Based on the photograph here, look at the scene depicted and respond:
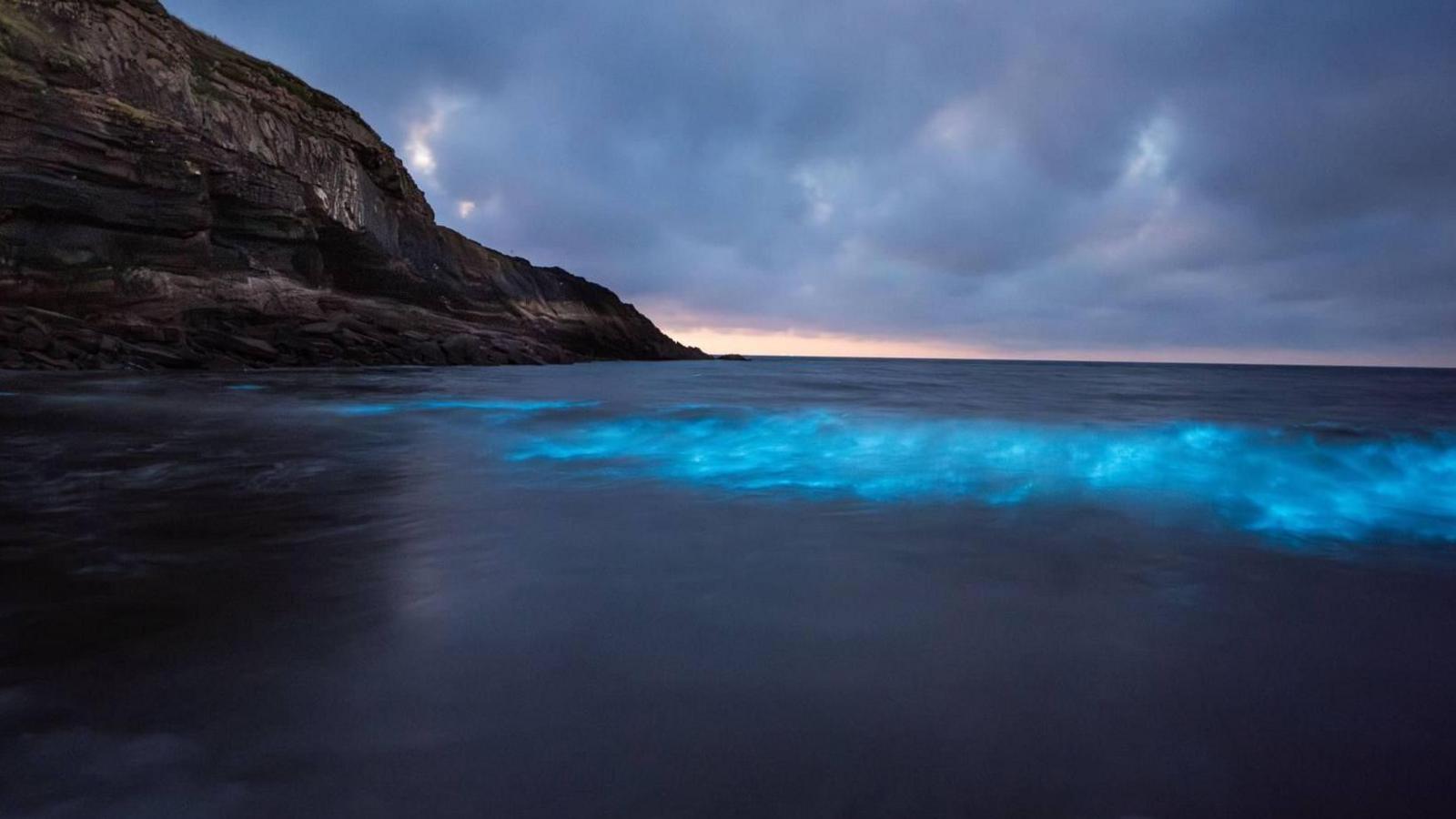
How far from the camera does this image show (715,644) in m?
2.54

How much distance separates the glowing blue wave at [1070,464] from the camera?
5.43 m

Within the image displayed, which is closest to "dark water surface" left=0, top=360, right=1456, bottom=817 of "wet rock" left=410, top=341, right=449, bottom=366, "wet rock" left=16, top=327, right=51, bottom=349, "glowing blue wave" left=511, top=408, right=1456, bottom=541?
"glowing blue wave" left=511, top=408, right=1456, bottom=541

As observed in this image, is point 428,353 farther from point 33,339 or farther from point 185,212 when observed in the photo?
point 33,339

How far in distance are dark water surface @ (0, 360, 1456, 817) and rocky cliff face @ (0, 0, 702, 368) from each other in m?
18.1

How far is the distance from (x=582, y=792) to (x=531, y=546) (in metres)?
2.49

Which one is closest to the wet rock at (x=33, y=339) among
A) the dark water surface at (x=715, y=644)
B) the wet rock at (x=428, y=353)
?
the wet rock at (x=428, y=353)

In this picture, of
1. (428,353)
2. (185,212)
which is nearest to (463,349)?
(428,353)

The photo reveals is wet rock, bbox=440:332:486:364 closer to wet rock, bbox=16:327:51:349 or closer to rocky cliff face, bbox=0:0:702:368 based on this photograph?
rocky cliff face, bbox=0:0:702:368

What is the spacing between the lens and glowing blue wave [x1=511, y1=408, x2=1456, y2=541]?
543 centimetres

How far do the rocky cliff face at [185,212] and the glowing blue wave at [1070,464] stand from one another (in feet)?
63.7

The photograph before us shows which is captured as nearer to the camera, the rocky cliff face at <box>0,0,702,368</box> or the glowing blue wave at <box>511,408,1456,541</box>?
the glowing blue wave at <box>511,408,1456,541</box>

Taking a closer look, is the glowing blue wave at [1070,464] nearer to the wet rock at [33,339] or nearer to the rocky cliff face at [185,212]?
the wet rock at [33,339]

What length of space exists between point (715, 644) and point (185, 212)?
2714 centimetres

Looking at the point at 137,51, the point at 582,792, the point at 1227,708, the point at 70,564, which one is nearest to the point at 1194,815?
the point at 1227,708
